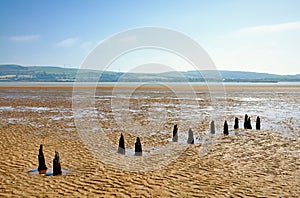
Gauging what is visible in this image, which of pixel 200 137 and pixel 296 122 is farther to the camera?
pixel 296 122

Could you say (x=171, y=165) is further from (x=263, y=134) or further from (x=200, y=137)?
(x=263, y=134)

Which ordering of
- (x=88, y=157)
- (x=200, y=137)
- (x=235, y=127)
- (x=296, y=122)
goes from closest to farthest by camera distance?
(x=88, y=157)
(x=200, y=137)
(x=235, y=127)
(x=296, y=122)

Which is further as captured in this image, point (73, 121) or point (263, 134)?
point (73, 121)

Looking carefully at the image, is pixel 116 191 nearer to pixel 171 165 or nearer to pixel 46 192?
pixel 46 192

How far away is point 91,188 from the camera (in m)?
Result: 10.1

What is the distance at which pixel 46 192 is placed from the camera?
9.66 m

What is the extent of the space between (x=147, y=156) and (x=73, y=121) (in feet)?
44.2

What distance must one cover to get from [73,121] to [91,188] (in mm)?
16865

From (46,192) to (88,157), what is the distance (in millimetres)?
4614

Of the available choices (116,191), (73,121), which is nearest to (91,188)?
(116,191)

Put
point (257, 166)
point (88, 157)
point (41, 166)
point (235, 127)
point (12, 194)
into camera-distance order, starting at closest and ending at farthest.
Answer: point (12, 194), point (41, 166), point (257, 166), point (88, 157), point (235, 127)

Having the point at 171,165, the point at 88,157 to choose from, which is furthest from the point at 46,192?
the point at 171,165

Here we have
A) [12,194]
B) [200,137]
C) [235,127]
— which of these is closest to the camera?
[12,194]

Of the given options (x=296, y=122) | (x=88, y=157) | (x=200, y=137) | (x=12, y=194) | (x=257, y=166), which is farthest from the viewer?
(x=296, y=122)
